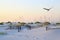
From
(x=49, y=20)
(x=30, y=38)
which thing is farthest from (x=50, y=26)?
(x=30, y=38)

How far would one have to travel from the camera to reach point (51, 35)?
177 cm

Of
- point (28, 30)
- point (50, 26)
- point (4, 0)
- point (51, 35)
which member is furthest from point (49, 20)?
point (4, 0)

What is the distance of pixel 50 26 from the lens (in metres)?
1.79

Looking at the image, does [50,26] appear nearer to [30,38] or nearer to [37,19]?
[37,19]

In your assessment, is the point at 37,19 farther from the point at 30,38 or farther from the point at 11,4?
the point at 11,4

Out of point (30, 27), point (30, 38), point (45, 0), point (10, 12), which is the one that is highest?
point (45, 0)

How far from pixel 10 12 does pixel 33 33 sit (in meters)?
0.40

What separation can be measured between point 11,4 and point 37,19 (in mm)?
389

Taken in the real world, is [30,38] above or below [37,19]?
below

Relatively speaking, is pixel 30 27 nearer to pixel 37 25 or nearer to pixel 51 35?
pixel 37 25

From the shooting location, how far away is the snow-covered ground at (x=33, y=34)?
1.72 m

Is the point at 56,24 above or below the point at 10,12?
below

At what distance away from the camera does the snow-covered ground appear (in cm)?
172

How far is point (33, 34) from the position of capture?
5.73ft
